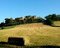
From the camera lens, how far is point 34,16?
133250 millimetres

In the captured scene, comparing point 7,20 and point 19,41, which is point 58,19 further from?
point 19,41

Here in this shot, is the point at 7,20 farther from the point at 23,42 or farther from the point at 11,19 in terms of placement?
the point at 23,42

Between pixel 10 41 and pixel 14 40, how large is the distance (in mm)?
1338

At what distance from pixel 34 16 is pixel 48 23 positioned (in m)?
43.2

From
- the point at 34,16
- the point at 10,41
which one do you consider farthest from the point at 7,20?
the point at 10,41

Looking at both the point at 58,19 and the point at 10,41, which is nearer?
the point at 10,41

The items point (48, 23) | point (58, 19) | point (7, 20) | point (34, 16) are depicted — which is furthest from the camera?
point (34, 16)

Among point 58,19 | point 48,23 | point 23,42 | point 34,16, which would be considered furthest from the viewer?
point 34,16

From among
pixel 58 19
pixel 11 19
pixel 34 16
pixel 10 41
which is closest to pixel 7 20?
pixel 11 19

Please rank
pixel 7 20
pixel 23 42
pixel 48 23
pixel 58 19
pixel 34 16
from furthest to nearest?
1. pixel 34 16
2. pixel 7 20
3. pixel 58 19
4. pixel 48 23
5. pixel 23 42

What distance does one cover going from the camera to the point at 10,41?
1665 inches

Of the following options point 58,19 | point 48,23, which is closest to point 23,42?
point 48,23

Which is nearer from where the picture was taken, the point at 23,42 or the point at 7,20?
the point at 23,42

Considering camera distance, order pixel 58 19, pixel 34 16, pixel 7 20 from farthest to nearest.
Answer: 1. pixel 34 16
2. pixel 7 20
3. pixel 58 19
